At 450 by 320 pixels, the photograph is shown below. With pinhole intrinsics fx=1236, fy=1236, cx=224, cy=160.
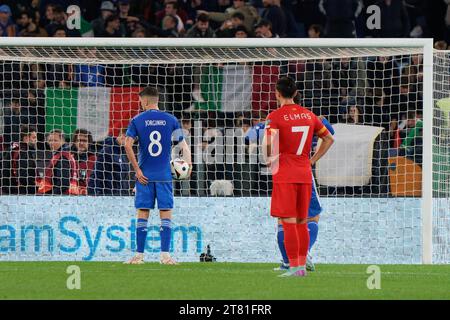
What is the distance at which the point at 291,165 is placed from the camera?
11.6m

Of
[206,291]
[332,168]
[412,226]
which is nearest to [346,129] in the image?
[332,168]

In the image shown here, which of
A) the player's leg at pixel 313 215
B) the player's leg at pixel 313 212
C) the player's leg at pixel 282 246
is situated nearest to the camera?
the player's leg at pixel 282 246

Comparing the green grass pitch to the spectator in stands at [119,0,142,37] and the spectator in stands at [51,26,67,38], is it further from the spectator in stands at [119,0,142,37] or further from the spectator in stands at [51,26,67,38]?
the spectator in stands at [119,0,142,37]

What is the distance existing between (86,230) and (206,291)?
5912 millimetres

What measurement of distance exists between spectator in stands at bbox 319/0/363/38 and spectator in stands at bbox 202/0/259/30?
3.96 ft

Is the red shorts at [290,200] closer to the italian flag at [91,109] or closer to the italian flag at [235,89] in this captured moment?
the italian flag at [235,89]

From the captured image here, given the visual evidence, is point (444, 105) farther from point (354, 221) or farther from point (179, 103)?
point (179, 103)

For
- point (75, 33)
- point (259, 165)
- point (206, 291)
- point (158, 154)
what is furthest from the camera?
point (75, 33)

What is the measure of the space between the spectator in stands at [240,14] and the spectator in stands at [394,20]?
7.12ft

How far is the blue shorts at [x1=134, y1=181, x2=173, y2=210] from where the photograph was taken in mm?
13727

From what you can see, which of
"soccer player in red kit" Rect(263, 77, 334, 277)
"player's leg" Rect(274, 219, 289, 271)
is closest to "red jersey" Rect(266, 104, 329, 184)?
"soccer player in red kit" Rect(263, 77, 334, 277)

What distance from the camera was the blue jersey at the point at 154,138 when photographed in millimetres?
13641

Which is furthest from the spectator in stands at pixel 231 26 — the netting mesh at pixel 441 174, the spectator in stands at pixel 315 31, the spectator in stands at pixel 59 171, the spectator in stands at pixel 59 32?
the netting mesh at pixel 441 174

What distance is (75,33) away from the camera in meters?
20.7
